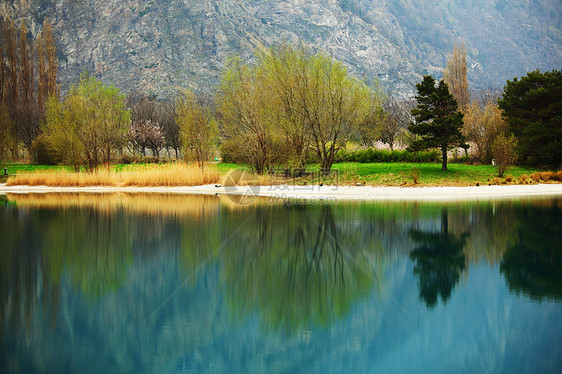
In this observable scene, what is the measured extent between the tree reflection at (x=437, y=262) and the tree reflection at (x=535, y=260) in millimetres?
829

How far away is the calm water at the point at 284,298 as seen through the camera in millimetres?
4867

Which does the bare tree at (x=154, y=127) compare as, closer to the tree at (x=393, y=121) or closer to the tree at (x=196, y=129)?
the tree at (x=196, y=129)

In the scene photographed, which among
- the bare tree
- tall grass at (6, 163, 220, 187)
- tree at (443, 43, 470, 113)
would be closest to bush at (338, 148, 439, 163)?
tall grass at (6, 163, 220, 187)

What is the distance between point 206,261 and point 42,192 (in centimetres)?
2139

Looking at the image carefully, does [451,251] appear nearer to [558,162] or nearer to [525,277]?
[525,277]

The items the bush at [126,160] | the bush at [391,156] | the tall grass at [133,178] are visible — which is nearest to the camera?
the tall grass at [133,178]

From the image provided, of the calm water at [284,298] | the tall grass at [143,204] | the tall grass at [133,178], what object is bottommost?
the calm water at [284,298]

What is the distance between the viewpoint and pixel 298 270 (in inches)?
318

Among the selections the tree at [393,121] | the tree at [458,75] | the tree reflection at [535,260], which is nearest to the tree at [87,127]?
the tree at [393,121]

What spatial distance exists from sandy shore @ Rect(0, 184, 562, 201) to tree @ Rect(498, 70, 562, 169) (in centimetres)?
552

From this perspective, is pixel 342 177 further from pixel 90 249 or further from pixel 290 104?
pixel 90 249

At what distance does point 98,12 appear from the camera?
459 ft

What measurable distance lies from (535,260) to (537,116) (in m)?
25.9

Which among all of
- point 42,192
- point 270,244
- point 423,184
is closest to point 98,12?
point 42,192
